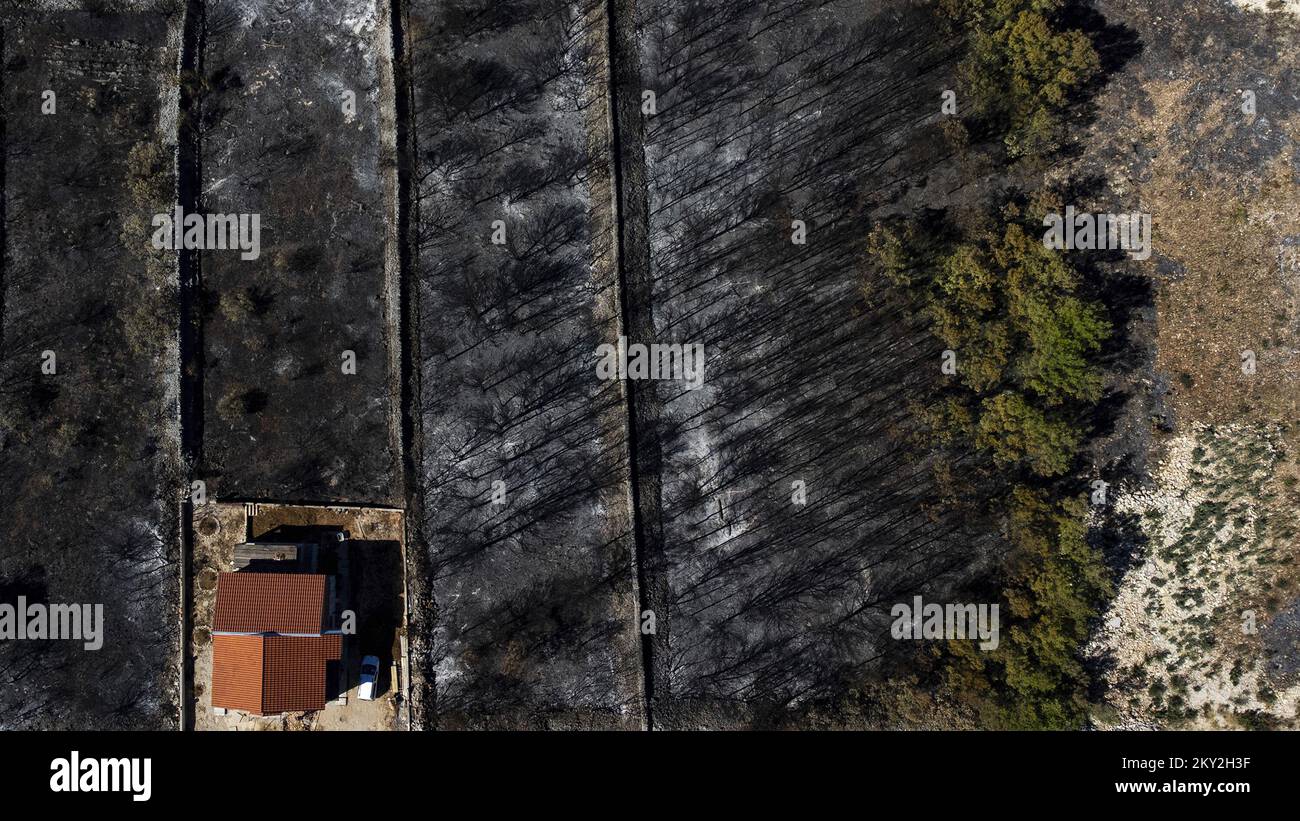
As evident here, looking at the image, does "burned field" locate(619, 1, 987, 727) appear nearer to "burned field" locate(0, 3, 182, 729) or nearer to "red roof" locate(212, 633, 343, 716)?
"red roof" locate(212, 633, 343, 716)

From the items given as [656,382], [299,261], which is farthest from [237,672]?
[656,382]

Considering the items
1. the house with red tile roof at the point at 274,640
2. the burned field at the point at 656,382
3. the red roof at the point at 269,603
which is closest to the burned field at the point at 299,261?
the burned field at the point at 656,382

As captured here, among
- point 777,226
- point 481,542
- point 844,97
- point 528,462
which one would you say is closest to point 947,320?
point 777,226

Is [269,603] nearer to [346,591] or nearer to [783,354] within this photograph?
[346,591]

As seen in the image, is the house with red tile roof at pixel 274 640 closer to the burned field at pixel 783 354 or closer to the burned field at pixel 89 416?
Result: the burned field at pixel 89 416

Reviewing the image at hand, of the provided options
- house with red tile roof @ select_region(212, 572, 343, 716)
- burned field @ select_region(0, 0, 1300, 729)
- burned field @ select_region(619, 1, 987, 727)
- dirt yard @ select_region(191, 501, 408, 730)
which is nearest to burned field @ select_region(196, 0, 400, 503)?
burned field @ select_region(0, 0, 1300, 729)
